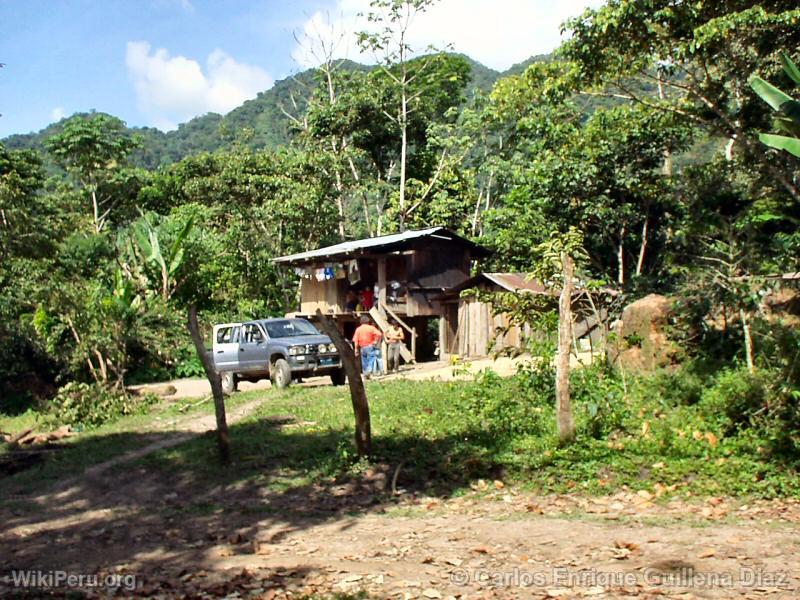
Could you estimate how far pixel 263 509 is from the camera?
30.6ft

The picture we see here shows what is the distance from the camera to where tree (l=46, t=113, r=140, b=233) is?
1657 inches

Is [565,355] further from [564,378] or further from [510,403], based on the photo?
[510,403]

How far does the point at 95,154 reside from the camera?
42812mm

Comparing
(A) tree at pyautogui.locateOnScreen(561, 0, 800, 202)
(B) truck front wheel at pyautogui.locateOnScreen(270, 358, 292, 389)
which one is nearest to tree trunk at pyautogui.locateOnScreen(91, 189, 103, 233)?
(B) truck front wheel at pyautogui.locateOnScreen(270, 358, 292, 389)

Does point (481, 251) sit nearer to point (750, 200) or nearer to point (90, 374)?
point (750, 200)

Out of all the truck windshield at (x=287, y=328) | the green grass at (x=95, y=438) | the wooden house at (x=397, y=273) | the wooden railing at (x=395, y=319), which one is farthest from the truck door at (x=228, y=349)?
the wooden house at (x=397, y=273)

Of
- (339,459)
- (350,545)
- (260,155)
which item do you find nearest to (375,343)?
(339,459)

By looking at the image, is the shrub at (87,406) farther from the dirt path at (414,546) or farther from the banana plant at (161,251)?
the banana plant at (161,251)

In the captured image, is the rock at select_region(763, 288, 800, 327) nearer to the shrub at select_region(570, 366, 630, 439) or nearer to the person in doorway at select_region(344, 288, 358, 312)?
the shrub at select_region(570, 366, 630, 439)

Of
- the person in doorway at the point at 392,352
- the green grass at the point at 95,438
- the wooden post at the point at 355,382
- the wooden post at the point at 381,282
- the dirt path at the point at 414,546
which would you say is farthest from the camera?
the wooden post at the point at 381,282

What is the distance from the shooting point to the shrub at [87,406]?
17.1 m

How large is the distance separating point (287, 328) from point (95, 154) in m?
27.0

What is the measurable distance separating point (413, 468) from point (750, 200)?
11.3m

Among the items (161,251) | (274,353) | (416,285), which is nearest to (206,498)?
(274,353)
